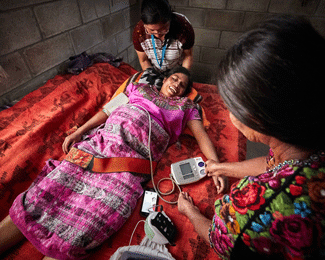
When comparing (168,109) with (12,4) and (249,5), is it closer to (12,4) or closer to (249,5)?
(12,4)

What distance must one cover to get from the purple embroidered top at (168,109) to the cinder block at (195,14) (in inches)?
72.1

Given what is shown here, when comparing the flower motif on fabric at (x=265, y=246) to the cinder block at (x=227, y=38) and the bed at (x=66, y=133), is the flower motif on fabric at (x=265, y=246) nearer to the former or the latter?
the bed at (x=66, y=133)

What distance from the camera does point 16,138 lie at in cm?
111

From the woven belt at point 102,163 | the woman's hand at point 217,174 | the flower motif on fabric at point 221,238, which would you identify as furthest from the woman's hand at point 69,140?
the flower motif on fabric at point 221,238

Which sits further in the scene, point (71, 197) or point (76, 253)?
point (71, 197)

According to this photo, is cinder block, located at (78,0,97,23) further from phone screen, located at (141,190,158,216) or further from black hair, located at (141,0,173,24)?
phone screen, located at (141,190,158,216)

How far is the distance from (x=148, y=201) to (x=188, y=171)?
298 millimetres

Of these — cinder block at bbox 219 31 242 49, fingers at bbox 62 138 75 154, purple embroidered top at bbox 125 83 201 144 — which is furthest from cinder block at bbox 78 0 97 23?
cinder block at bbox 219 31 242 49

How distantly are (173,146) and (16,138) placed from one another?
104cm

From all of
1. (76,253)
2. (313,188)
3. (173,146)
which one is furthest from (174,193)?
(313,188)

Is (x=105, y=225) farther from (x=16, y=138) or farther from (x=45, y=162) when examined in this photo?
(x=16, y=138)

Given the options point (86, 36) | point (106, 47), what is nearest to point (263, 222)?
point (86, 36)

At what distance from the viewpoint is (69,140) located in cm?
120

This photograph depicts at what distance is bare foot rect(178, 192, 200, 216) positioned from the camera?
2.97 ft
